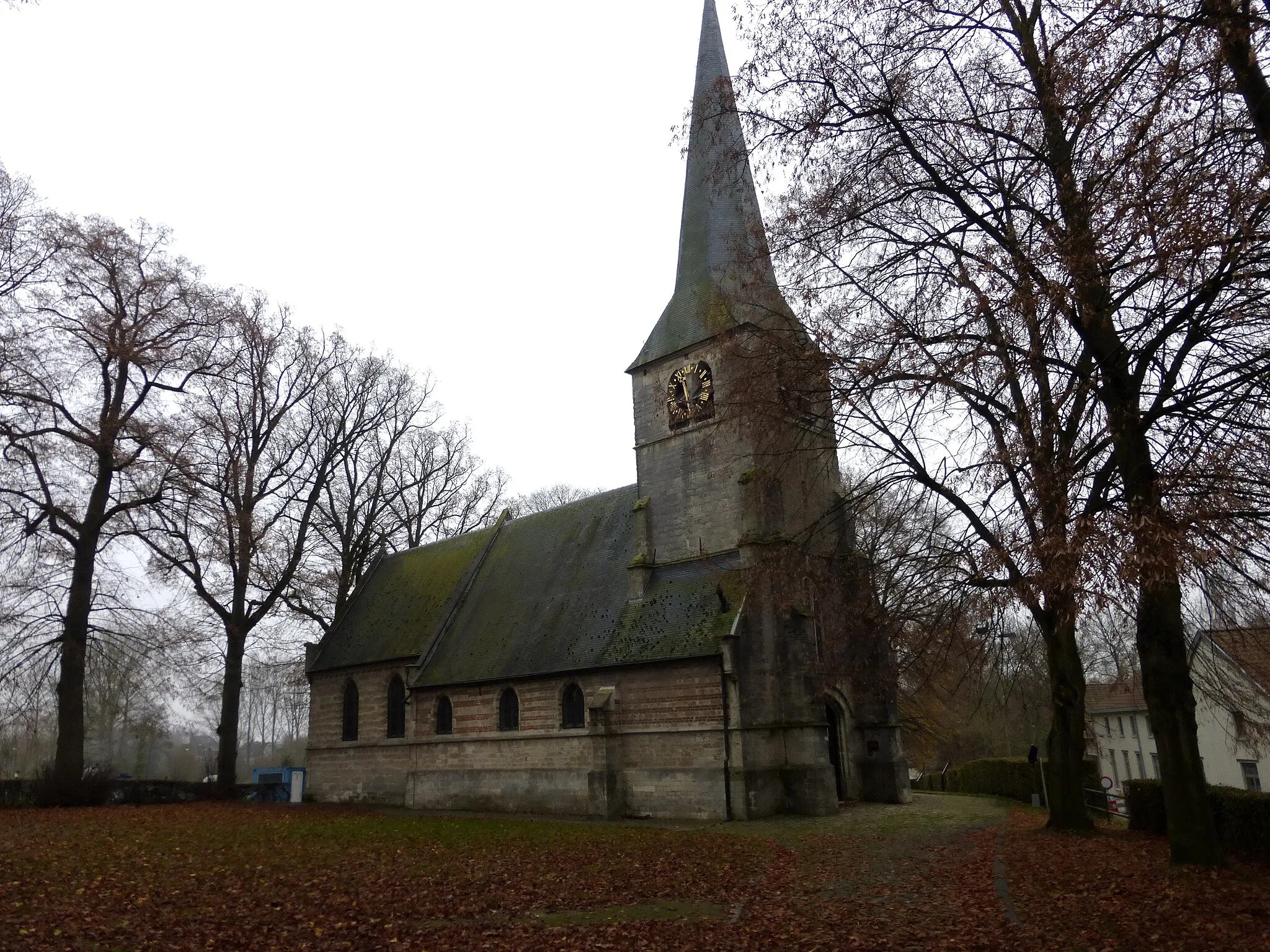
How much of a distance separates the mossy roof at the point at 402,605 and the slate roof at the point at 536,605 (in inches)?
1.9

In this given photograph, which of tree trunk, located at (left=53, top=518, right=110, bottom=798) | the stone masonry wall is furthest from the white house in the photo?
tree trunk, located at (left=53, top=518, right=110, bottom=798)

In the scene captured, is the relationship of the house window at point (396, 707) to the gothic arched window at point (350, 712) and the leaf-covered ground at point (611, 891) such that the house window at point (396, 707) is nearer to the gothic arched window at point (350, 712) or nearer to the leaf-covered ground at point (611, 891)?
the gothic arched window at point (350, 712)

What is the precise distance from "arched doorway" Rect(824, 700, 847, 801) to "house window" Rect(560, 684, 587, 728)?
6449mm

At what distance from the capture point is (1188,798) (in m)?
10.4

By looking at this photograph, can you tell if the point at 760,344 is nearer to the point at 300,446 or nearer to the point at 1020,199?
the point at 1020,199

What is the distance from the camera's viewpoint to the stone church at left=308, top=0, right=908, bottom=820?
69.0 feet

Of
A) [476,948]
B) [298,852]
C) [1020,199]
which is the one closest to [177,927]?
[476,948]

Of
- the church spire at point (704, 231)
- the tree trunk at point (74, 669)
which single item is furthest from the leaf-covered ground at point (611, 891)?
the church spire at point (704, 231)

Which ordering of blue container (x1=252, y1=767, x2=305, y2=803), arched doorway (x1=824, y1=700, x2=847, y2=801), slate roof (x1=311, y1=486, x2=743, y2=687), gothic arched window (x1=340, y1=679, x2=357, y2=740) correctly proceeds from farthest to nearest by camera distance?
blue container (x1=252, y1=767, x2=305, y2=803)
gothic arched window (x1=340, y1=679, x2=357, y2=740)
arched doorway (x1=824, y1=700, x2=847, y2=801)
slate roof (x1=311, y1=486, x2=743, y2=687)

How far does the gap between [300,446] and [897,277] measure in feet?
84.4

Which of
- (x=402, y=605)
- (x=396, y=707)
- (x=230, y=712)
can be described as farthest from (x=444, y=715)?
(x=230, y=712)

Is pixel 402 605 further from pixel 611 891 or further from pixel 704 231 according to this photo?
pixel 611 891

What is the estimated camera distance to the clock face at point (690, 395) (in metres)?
24.4

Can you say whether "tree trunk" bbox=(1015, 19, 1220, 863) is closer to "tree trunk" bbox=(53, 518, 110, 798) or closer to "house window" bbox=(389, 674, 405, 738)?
"house window" bbox=(389, 674, 405, 738)
